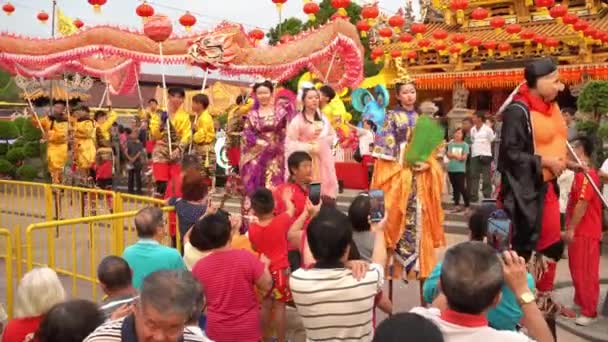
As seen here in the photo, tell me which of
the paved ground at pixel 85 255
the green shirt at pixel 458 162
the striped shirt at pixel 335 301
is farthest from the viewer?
the green shirt at pixel 458 162

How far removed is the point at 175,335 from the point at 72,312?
1.49 ft

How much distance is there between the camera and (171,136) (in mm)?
8406

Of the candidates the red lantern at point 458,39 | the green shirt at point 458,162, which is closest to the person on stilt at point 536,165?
the green shirt at point 458,162

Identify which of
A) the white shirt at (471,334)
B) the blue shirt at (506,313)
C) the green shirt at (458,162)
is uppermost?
the green shirt at (458,162)

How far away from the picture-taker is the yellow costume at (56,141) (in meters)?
11.6

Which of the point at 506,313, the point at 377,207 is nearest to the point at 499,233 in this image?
the point at 506,313

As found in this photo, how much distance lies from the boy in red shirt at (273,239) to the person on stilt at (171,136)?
12.9 ft

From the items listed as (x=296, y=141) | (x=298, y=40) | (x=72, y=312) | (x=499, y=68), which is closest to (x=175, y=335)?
(x=72, y=312)

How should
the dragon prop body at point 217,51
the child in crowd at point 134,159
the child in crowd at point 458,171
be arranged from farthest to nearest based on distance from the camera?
the child in crowd at point 134,159, the dragon prop body at point 217,51, the child in crowd at point 458,171

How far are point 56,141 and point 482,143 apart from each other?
23.4 feet

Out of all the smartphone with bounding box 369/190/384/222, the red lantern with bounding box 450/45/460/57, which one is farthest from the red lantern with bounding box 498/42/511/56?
the smartphone with bounding box 369/190/384/222

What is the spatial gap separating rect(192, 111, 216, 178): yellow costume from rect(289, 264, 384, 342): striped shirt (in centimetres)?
538

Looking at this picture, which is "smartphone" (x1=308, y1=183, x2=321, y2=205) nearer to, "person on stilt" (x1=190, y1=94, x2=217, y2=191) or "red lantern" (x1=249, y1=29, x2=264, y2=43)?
"person on stilt" (x1=190, y1=94, x2=217, y2=191)

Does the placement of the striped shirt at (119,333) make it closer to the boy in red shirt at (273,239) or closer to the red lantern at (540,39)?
the boy in red shirt at (273,239)
